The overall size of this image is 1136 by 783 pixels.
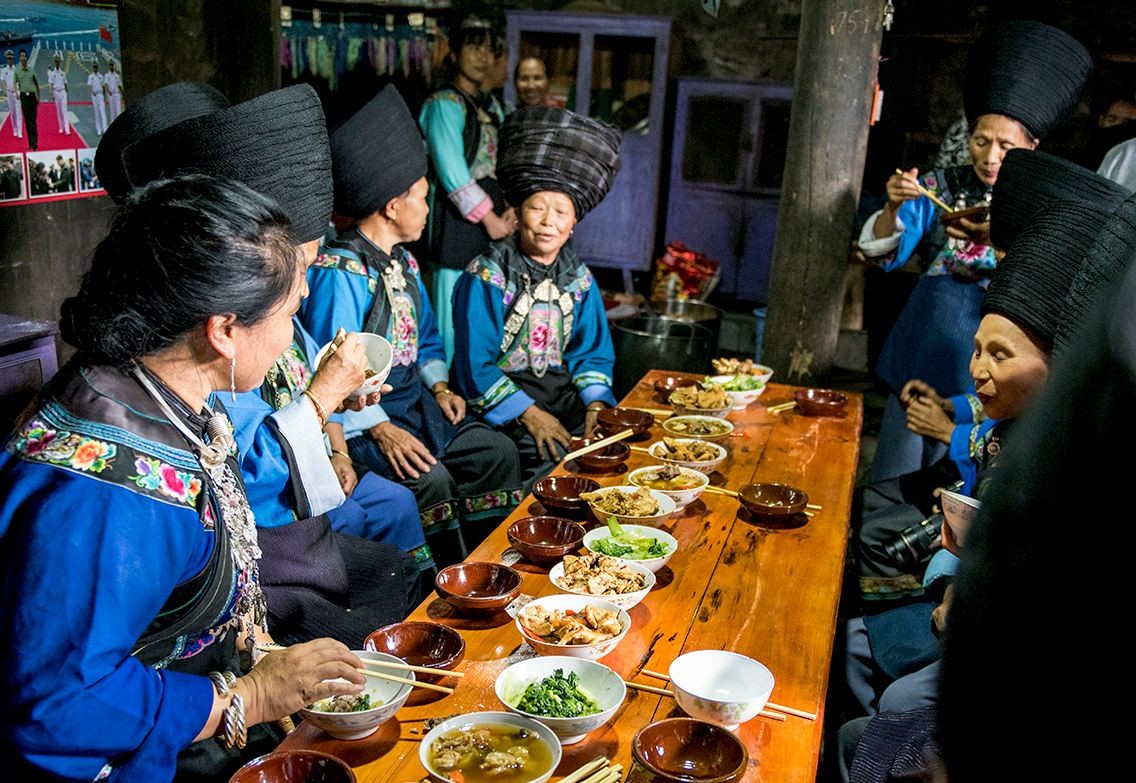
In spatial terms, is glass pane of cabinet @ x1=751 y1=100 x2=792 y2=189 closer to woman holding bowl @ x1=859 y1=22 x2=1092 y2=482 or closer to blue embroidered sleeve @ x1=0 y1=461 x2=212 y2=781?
woman holding bowl @ x1=859 y1=22 x2=1092 y2=482

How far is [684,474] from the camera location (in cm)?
323

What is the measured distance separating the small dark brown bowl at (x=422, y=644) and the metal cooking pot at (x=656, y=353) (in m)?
3.99

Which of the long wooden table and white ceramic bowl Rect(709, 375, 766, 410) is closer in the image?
the long wooden table

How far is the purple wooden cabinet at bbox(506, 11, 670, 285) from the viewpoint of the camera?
8672 millimetres

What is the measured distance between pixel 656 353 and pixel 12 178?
3.67 m

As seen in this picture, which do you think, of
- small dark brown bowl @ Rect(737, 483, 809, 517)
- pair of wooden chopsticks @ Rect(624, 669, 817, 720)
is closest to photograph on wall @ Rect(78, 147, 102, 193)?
small dark brown bowl @ Rect(737, 483, 809, 517)

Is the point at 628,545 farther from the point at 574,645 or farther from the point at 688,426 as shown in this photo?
the point at 688,426

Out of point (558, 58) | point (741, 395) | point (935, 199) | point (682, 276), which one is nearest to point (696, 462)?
point (741, 395)

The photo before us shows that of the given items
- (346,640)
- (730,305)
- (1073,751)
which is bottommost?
(730,305)

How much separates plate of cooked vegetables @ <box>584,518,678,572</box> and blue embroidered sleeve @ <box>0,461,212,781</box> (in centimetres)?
117

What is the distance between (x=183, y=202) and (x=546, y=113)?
114 inches

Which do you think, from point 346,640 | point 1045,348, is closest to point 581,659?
point 346,640

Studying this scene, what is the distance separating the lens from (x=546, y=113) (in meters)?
4.65

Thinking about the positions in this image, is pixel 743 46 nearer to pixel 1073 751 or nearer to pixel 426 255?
pixel 426 255
